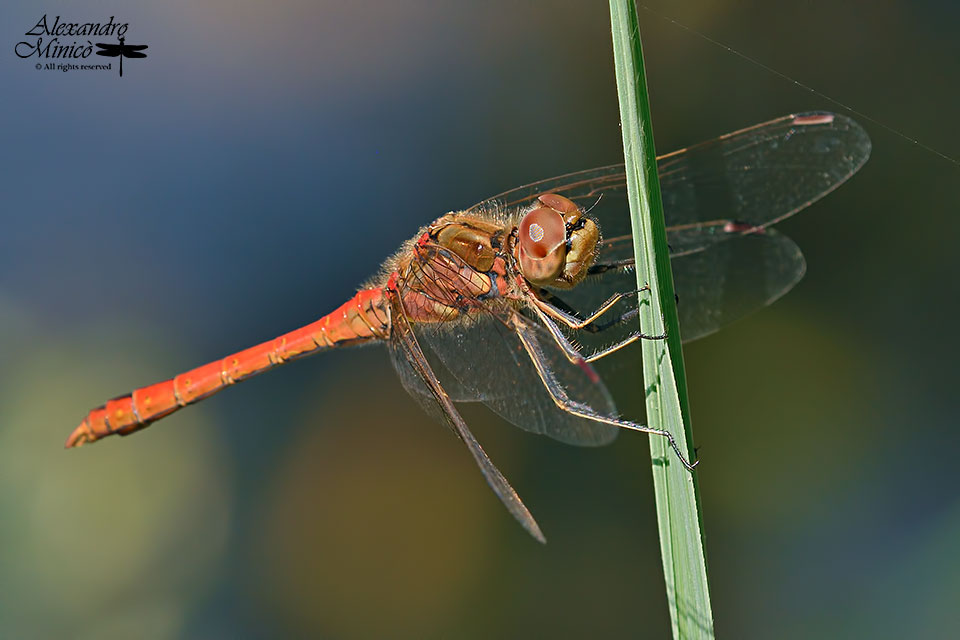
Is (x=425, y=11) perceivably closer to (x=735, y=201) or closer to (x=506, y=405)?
(x=735, y=201)

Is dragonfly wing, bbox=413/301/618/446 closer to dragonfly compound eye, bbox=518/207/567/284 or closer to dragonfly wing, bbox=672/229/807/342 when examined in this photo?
dragonfly compound eye, bbox=518/207/567/284

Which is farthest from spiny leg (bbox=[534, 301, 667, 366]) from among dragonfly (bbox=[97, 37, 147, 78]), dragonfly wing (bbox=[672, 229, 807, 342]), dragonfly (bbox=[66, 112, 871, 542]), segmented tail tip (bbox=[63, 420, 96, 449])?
dragonfly (bbox=[97, 37, 147, 78])

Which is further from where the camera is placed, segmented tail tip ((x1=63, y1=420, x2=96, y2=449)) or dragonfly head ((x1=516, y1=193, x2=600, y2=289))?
segmented tail tip ((x1=63, y1=420, x2=96, y2=449))

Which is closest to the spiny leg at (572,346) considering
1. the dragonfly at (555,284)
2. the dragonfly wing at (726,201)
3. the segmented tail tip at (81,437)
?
the dragonfly at (555,284)

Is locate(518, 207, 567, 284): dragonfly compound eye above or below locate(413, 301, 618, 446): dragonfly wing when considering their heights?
above

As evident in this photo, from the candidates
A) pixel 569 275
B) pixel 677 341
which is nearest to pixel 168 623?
pixel 569 275

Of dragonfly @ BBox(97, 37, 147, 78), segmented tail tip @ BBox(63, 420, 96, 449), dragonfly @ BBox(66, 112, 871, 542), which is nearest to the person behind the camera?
dragonfly @ BBox(66, 112, 871, 542)

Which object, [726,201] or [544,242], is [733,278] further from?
[544,242]

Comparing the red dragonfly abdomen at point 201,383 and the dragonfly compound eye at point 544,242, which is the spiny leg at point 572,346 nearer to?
the dragonfly compound eye at point 544,242
